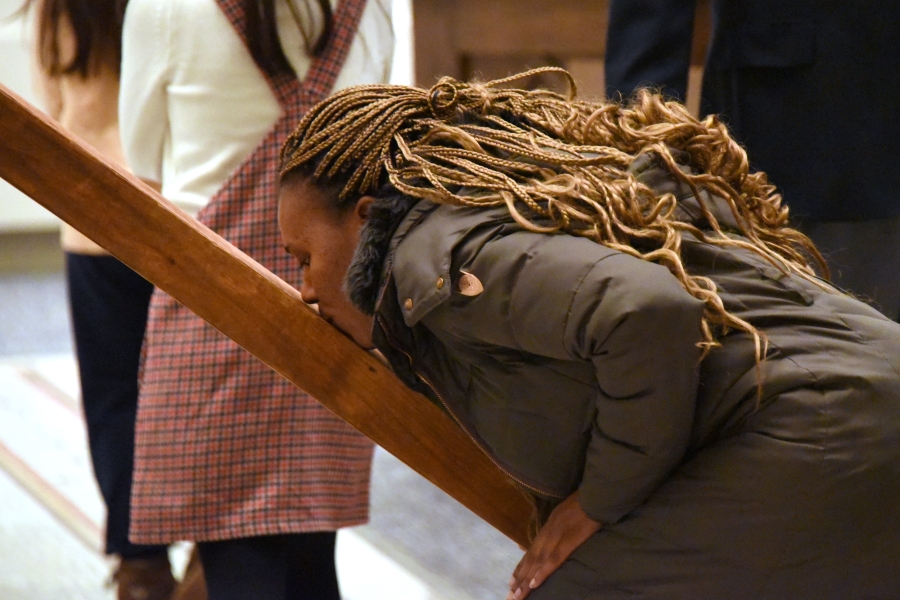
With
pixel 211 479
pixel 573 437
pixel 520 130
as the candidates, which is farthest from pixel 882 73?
pixel 211 479

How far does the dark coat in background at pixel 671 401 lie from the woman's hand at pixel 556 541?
12 millimetres

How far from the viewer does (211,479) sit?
4.67 ft

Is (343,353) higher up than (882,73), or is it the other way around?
(882,73)

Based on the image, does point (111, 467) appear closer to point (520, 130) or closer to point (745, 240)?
point (520, 130)

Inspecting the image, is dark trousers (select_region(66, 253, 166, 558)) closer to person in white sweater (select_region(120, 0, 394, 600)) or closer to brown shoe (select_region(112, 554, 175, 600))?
brown shoe (select_region(112, 554, 175, 600))

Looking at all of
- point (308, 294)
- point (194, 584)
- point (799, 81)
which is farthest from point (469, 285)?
point (194, 584)

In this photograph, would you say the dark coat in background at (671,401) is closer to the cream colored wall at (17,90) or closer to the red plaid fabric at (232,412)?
the red plaid fabric at (232,412)

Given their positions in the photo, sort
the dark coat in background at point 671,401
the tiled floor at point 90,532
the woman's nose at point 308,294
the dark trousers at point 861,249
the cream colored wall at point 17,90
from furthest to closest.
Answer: the cream colored wall at point 17,90, the tiled floor at point 90,532, the dark trousers at point 861,249, the woman's nose at point 308,294, the dark coat in background at point 671,401

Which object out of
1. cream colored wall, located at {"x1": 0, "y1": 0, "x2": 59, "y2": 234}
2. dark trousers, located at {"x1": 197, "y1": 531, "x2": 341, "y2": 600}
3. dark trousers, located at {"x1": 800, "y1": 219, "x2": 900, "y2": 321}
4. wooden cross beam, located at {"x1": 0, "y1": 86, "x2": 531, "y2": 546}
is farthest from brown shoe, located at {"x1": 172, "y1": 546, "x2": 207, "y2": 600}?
cream colored wall, located at {"x1": 0, "y1": 0, "x2": 59, "y2": 234}

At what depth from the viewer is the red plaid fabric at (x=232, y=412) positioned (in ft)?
4.56

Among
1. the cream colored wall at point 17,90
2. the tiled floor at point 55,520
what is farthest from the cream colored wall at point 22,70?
the tiled floor at point 55,520

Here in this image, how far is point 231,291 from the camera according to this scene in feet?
3.64

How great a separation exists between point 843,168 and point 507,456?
874 millimetres

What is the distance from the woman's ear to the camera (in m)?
1.04
